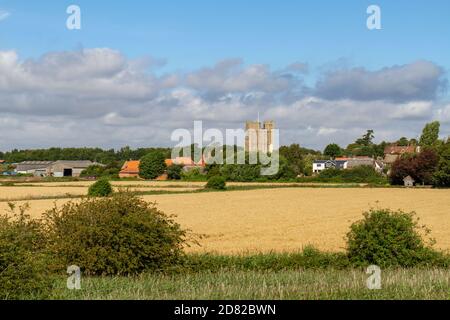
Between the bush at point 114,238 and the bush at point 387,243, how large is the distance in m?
5.18

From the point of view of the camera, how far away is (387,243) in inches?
725

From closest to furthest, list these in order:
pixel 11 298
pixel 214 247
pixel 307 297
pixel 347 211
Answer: pixel 307 297
pixel 11 298
pixel 214 247
pixel 347 211

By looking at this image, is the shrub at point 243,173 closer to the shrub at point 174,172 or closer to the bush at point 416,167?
the shrub at point 174,172

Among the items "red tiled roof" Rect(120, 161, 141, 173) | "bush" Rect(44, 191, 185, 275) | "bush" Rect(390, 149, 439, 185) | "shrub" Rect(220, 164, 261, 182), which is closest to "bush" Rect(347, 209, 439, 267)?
"bush" Rect(44, 191, 185, 275)

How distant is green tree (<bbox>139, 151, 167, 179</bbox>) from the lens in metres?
132

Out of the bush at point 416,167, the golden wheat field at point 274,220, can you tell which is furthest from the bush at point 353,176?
the golden wheat field at point 274,220

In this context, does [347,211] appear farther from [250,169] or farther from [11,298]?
[250,169]

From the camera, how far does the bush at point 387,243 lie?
18328 millimetres

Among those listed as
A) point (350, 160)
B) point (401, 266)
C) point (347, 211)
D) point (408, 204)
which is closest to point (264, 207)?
point (347, 211)

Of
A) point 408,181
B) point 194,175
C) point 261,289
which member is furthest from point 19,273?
point 194,175

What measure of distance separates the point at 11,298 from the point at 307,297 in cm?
488
